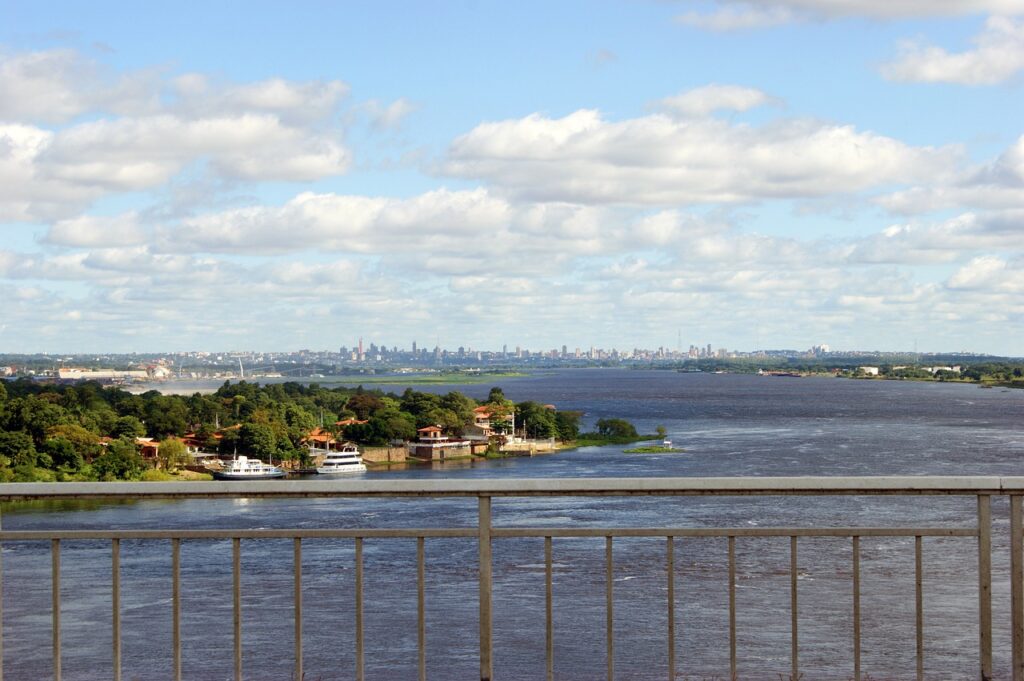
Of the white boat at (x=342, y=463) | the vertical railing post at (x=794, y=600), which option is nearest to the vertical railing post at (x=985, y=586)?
the vertical railing post at (x=794, y=600)

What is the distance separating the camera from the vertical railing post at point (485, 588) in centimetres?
418

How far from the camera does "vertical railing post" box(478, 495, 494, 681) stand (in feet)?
13.7

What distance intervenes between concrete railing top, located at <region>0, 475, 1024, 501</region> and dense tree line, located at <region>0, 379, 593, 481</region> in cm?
4920

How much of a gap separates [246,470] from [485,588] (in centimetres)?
6002

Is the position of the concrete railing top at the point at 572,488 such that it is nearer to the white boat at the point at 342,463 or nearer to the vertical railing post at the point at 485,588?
the vertical railing post at the point at 485,588

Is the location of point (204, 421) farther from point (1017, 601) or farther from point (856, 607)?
point (1017, 601)

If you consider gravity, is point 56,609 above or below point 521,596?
above

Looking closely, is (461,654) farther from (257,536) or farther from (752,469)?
(752,469)

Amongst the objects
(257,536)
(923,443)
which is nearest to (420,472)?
(923,443)

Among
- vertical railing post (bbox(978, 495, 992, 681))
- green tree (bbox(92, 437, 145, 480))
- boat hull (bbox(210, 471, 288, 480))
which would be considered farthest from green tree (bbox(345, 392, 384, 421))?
vertical railing post (bbox(978, 495, 992, 681))

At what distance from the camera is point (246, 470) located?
62.1m

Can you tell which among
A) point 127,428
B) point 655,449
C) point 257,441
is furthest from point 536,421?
point 127,428

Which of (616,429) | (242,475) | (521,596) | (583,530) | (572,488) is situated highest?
(572,488)

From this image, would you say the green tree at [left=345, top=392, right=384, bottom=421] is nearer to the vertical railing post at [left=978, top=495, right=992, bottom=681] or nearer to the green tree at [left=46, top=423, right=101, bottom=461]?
the green tree at [left=46, top=423, right=101, bottom=461]
